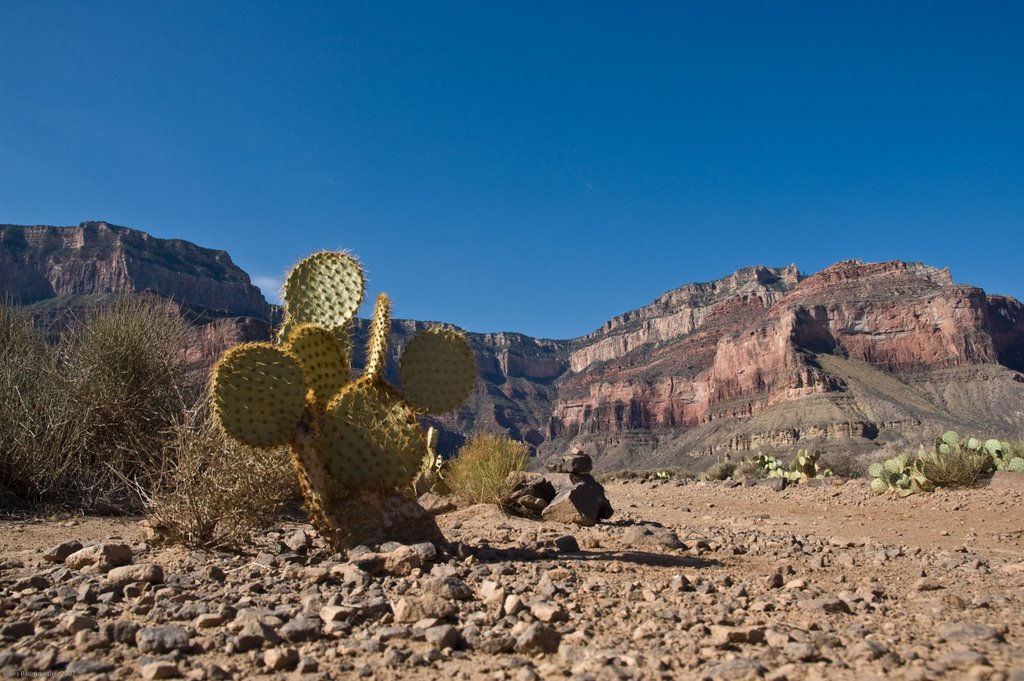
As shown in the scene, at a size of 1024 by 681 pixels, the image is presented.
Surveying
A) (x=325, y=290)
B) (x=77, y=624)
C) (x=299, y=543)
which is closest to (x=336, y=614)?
(x=77, y=624)

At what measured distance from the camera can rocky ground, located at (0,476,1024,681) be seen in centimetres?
267

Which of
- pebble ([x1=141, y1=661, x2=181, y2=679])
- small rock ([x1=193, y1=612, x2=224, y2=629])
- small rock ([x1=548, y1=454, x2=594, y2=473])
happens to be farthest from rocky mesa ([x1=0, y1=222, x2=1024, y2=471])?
pebble ([x1=141, y1=661, x2=181, y2=679])

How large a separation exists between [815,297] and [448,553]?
88019mm

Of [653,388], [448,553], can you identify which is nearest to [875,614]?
[448,553]

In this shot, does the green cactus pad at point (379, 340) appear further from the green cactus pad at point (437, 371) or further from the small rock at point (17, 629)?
the small rock at point (17, 629)

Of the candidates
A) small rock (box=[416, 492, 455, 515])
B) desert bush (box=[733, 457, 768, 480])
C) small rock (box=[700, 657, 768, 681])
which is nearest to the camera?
small rock (box=[700, 657, 768, 681])

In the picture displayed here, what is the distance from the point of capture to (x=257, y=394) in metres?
4.96

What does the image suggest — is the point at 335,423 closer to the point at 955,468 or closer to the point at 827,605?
the point at 827,605

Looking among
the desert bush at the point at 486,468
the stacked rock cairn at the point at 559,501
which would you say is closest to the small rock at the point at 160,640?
the stacked rock cairn at the point at 559,501

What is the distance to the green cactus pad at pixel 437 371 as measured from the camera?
5.92 m

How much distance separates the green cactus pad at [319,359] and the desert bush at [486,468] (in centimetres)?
Result: 405

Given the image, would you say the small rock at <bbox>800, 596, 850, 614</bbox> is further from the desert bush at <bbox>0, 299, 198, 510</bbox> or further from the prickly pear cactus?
the desert bush at <bbox>0, 299, 198, 510</bbox>

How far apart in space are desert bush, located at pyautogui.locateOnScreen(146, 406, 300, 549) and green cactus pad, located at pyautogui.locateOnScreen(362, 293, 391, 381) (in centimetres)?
113

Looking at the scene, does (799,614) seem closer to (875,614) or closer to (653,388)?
(875,614)
